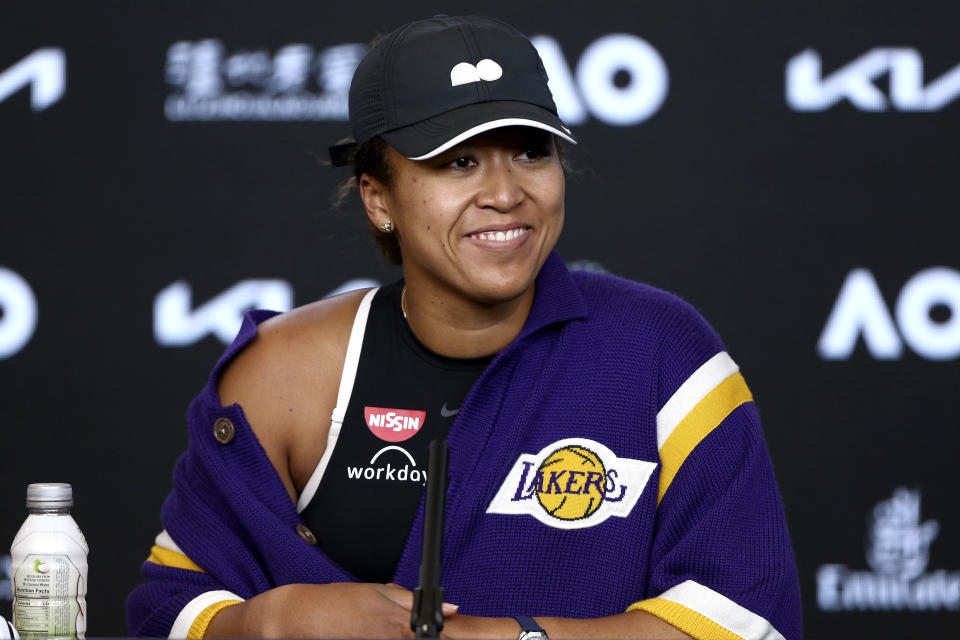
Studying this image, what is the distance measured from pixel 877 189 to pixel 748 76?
356mm

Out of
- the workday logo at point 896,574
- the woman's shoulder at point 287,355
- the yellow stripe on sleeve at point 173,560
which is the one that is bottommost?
the workday logo at point 896,574

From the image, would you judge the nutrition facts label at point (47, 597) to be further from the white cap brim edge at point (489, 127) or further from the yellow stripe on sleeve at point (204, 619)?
the white cap brim edge at point (489, 127)

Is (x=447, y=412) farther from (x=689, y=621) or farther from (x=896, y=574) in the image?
(x=896, y=574)

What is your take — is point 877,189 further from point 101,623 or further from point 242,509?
point 101,623

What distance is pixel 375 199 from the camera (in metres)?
1.62

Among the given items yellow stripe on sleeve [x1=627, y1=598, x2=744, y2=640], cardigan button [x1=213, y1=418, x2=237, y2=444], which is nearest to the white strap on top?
cardigan button [x1=213, y1=418, x2=237, y2=444]

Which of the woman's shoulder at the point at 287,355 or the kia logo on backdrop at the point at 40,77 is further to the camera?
the kia logo on backdrop at the point at 40,77

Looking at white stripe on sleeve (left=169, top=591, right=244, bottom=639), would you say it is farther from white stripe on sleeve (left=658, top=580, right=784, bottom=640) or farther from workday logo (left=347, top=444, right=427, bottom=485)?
white stripe on sleeve (left=658, top=580, right=784, bottom=640)

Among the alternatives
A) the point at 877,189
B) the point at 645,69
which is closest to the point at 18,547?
the point at 645,69

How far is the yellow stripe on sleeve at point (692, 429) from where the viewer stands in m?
1.45

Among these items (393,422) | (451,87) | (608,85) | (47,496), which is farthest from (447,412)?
(608,85)

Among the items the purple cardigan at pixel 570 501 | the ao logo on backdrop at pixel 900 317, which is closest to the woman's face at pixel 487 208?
the purple cardigan at pixel 570 501

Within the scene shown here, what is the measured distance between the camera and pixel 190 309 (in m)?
2.54

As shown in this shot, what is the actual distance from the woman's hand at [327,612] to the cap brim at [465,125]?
51cm
